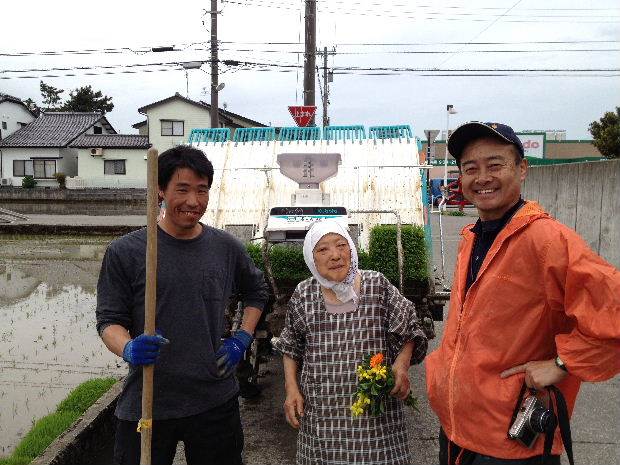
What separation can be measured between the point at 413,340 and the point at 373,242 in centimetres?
178

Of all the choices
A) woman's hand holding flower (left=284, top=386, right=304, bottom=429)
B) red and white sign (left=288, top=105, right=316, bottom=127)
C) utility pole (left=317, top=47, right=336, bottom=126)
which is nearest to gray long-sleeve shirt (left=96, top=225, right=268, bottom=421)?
woman's hand holding flower (left=284, top=386, right=304, bottom=429)

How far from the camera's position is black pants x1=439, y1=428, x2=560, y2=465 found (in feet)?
6.65

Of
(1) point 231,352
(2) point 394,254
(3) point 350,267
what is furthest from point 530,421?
(2) point 394,254

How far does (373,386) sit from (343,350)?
223 millimetres

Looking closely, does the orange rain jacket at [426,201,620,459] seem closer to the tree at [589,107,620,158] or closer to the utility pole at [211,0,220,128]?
the utility pole at [211,0,220,128]

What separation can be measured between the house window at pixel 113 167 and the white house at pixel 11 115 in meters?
10.0

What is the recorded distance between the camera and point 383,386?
252cm

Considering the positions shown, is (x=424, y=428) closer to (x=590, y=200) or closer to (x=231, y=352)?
(x=231, y=352)

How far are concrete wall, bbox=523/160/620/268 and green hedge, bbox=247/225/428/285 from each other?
5133mm

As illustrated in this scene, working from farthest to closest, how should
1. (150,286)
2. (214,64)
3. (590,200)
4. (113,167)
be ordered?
1. (113,167)
2. (214,64)
3. (590,200)
4. (150,286)

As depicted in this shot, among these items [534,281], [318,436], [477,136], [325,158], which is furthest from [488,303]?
[325,158]

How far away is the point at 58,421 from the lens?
4.55 meters

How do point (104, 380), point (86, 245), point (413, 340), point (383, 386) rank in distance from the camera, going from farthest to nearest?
point (86, 245) → point (104, 380) → point (413, 340) → point (383, 386)

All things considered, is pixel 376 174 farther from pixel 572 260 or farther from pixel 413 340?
pixel 572 260
